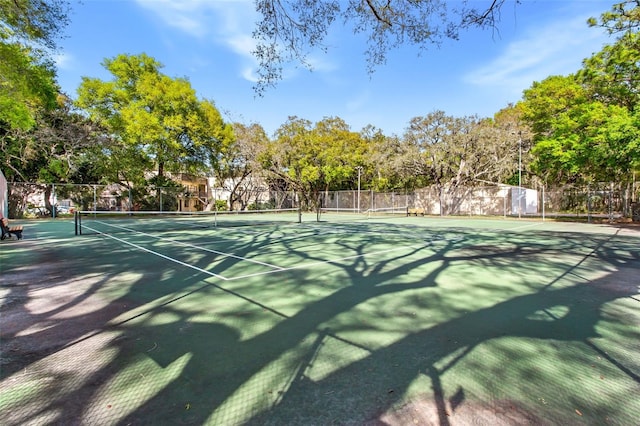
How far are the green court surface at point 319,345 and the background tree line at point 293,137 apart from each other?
1273 cm

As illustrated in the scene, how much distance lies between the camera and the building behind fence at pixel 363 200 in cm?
2186

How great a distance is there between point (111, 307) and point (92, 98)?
1046 inches

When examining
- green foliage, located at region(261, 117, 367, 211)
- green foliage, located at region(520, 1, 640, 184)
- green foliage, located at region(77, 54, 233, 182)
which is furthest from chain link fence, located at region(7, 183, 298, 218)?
green foliage, located at region(520, 1, 640, 184)

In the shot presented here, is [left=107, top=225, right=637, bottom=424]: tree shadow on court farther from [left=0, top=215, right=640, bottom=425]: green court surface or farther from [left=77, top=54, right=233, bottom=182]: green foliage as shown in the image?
[left=77, top=54, right=233, bottom=182]: green foliage

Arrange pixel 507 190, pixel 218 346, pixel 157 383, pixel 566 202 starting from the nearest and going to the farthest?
pixel 157 383, pixel 218 346, pixel 566 202, pixel 507 190

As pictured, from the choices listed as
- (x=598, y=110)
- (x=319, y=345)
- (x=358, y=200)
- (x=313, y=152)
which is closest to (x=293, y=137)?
(x=313, y=152)

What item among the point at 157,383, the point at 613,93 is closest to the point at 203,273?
the point at 157,383

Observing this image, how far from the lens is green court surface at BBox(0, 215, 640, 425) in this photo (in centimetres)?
218

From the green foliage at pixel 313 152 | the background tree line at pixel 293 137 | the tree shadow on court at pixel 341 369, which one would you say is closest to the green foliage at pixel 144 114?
the background tree line at pixel 293 137

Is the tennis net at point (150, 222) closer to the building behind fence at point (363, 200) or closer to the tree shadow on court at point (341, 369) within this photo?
the building behind fence at point (363, 200)

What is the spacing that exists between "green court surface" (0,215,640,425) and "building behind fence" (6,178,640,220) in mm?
19461

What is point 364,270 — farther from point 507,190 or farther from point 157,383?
point 507,190

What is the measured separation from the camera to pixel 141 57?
85.5 feet

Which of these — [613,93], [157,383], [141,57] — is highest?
[141,57]
